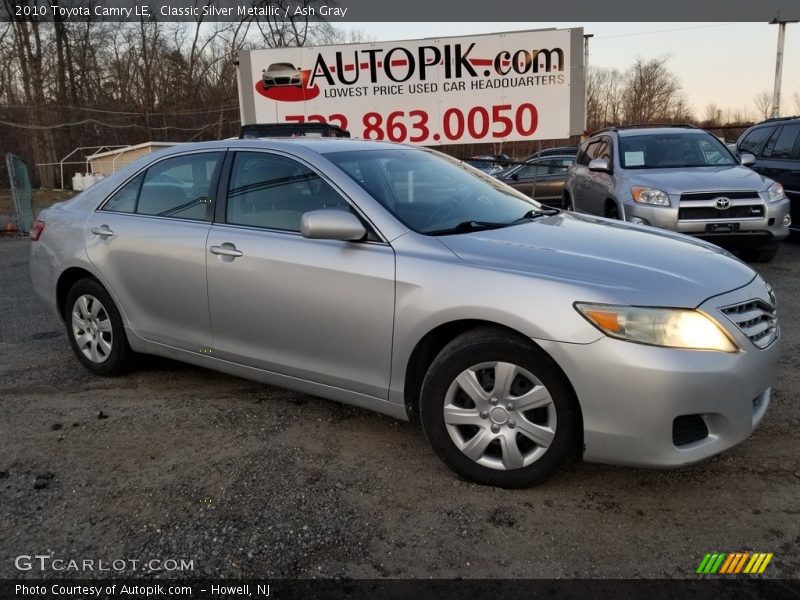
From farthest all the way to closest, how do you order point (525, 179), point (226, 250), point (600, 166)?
point (525, 179)
point (600, 166)
point (226, 250)

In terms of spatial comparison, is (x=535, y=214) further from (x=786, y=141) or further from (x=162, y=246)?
(x=786, y=141)

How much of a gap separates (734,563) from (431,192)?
2.30 m

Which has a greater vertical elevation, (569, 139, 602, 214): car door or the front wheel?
(569, 139, 602, 214): car door

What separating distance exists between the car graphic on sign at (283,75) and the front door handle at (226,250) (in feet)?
37.1

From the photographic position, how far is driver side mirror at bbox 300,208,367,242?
3107 mm

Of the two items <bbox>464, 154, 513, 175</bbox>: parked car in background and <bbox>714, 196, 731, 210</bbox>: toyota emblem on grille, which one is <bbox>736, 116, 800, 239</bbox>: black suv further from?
<bbox>464, 154, 513, 175</bbox>: parked car in background

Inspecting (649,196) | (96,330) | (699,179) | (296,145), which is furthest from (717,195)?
(96,330)

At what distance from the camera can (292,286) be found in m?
3.34

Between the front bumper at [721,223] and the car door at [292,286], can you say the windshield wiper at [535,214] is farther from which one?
the front bumper at [721,223]

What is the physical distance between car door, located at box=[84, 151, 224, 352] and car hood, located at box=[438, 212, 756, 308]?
5.18 feet

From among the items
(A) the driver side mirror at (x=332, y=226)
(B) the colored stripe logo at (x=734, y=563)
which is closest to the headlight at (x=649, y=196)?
(A) the driver side mirror at (x=332, y=226)

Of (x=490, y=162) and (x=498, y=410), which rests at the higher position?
(x=490, y=162)

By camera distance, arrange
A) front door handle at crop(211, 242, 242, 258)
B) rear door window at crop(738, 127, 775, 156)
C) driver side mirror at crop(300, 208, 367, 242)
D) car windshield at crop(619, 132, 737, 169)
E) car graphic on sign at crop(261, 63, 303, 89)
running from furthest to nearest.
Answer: car graphic on sign at crop(261, 63, 303, 89) → rear door window at crop(738, 127, 775, 156) → car windshield at crop(619, 132, 737, 169) → front door handle at crop(211, 242, 242, 258) → driver side mirror at crop(300, 208, 367, 242)

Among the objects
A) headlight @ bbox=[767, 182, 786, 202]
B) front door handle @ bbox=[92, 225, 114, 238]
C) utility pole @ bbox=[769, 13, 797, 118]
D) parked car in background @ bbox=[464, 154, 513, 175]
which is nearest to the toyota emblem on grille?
headlight @ bbox=[767, 182, 786, 202]
